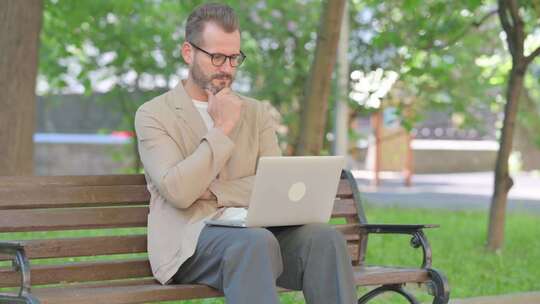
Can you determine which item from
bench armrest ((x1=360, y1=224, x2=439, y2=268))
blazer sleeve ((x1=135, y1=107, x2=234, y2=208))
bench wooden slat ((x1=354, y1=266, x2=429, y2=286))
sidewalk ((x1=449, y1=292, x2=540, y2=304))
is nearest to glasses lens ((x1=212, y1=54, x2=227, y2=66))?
blazer sleeve ((x1=135, y1=107, x2=234, y2=208))

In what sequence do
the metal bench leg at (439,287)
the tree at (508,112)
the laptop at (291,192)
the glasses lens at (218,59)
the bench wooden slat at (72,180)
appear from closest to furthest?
1. the laptop at (291,192)
2. the glasses lens at (218,59)
3. the bench wooden slat at (72,180)
4. the metal bench leg at (439,287)
5. the tree at (508,112)

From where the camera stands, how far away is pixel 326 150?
1609cm

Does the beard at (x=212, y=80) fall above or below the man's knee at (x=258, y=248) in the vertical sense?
above

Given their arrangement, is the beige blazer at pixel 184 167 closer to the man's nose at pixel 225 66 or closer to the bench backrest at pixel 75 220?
the man's nose at pixel 225 66

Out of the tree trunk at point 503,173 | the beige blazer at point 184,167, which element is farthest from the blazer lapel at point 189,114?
the tree trunk at point 503,173

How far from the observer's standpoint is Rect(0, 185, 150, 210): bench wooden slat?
502cm

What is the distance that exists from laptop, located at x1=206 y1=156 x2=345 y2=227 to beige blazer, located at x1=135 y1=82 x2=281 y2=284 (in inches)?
5.2

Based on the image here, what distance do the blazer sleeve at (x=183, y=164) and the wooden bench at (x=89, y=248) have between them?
0.39 metres

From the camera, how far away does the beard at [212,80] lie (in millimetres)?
4961

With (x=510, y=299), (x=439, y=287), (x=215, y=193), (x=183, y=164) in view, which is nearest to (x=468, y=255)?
(x=510, y=299)

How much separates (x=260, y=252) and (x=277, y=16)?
11.7m

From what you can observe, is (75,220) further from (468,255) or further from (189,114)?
(468,255)

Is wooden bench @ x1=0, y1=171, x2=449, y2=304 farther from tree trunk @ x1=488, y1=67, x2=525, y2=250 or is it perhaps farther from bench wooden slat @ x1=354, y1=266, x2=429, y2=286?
tree trunk @ x1=488, y1=67, x2=525, y2=250

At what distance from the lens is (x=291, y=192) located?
4656 mm
